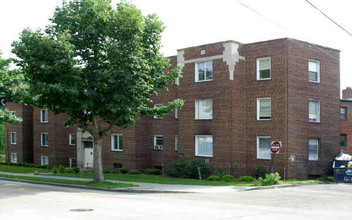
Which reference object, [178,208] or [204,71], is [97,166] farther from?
[178,208]

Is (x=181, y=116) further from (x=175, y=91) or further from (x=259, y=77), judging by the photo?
(x=259, y=77)

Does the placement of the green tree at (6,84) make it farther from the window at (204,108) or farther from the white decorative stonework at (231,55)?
the white decorative stonework at (231,55)

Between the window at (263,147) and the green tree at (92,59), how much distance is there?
9.21 metres

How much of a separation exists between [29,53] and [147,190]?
29.2 feet

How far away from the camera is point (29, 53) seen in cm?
2059

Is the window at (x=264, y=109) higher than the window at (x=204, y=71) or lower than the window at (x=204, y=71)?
lower

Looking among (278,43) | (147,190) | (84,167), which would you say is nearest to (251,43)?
(278,43)

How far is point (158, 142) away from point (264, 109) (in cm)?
1006

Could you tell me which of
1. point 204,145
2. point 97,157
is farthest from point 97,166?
point 204,145

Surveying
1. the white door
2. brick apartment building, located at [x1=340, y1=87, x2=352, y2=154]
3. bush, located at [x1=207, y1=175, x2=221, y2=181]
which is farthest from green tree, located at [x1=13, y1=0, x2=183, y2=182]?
brick apartment building, located at [x1=340, y1=87, x2=352, y2=154]

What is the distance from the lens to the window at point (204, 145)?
29.3 metres

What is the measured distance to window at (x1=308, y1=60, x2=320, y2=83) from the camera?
94.0ft

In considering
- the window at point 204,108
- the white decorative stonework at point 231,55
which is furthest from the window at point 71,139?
the white decorative stonework at point 231,55

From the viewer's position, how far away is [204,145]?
1168 inches
